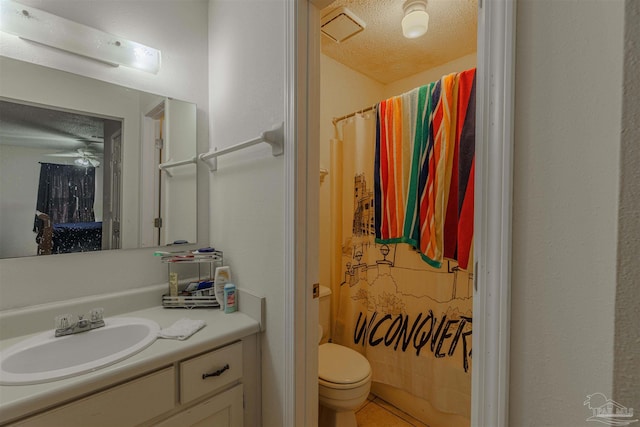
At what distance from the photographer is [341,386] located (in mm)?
1363

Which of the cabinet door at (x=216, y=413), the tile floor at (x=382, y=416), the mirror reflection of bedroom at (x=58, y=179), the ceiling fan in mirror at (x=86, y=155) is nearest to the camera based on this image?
the cabinet door at (x=216, y=413)

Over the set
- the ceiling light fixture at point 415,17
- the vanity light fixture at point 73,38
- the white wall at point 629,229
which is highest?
the ceiling light fixture at point 415,17

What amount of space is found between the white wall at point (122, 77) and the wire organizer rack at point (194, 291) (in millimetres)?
117

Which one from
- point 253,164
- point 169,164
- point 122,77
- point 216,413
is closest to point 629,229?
point 253,164

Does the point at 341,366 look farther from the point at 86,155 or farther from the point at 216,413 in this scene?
the point at 86,155

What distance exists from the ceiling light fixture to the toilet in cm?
173

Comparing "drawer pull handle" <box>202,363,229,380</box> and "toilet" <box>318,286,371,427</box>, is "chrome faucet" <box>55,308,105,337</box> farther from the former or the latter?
"toilet" <box>318,286,371,427</box>

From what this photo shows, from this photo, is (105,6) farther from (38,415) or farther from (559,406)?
(559,406)

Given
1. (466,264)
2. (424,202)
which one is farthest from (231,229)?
(466,264)

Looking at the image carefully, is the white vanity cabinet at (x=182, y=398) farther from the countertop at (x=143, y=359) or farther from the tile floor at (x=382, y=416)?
the tile floor at (x=382, y=416)

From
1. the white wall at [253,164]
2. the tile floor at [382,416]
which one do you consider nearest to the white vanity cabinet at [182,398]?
the white wall at [253,164]

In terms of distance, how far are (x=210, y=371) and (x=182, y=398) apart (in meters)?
0.11

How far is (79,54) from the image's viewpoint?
3.95ft

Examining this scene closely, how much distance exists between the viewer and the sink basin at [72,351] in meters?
0.80
